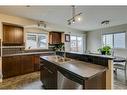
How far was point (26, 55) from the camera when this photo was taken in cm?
507

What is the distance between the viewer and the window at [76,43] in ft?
A: 25.6

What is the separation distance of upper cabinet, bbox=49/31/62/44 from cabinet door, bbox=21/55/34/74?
5.33ft

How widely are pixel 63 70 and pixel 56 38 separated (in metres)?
4.58

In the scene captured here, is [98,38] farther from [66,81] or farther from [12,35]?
[66,81]

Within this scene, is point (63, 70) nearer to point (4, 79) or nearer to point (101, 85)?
point (101, 85)

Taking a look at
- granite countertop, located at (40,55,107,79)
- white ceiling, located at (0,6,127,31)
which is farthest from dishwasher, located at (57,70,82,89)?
white ceiling, located at (0,6,127,31)

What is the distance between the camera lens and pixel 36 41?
6234 mm

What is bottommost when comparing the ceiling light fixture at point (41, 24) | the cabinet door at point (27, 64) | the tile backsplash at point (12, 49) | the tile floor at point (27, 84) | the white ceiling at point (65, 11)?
the tile floor at point (27, 84)

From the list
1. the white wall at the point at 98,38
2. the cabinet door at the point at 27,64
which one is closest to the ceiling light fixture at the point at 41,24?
the cabinet door at the point at 27,64

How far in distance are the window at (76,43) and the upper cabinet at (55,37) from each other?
3.90 ft

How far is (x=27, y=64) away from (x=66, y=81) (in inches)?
135

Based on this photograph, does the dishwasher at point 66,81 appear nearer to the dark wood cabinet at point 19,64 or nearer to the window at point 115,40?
the dark wood cabinet at point 19,64

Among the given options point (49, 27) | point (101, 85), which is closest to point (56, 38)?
point (49, 27)

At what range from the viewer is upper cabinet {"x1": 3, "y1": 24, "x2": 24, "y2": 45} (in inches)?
179
